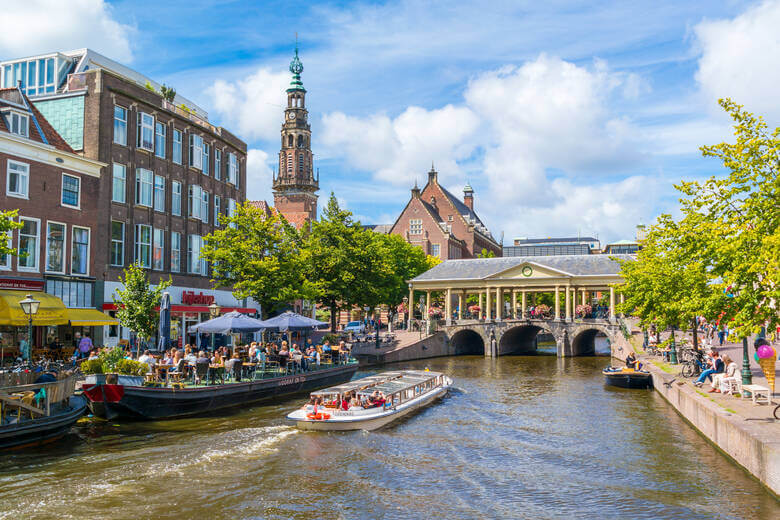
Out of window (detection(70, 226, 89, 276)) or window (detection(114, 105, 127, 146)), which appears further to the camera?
window (detection(114, 105, 127, 146))

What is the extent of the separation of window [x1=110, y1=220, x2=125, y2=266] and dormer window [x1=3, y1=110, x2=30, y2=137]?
7.18 meters

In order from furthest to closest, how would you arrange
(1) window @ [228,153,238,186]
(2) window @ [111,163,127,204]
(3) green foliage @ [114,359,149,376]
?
(1) window @ [228,153,238,186], (2) window @ [111,163,127,204], (3) green foliage @ [114,359,149,376]

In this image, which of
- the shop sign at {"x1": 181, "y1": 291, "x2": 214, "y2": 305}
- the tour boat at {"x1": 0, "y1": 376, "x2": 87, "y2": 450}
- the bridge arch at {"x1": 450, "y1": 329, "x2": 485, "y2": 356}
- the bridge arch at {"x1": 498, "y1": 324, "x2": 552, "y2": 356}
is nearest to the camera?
the tour boat at {"x1": 0, "y1": 376, "x2": 87, "y2": 450}

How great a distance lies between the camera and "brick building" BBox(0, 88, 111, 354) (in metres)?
32.4

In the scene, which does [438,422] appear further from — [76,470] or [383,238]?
[383,238]

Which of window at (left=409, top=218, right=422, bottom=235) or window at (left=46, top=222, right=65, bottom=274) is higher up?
window at (left=409, top=218, right=422, bottom=235)

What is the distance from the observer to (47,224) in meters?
34.6

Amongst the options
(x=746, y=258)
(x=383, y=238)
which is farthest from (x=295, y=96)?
(x=746, y=258)

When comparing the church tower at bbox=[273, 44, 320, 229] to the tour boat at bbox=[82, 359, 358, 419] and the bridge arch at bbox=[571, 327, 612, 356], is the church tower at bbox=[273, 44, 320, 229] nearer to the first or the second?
the bridge arch at bbox=[571, 327, 612, 356]

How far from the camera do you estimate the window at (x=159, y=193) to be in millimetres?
43031

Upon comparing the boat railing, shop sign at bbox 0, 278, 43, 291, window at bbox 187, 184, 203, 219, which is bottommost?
the boat railing

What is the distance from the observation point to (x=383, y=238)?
3391 inches

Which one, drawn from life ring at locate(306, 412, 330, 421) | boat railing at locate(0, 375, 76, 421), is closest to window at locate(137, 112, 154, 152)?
boat railing at locate(0, 375, 76, 421)

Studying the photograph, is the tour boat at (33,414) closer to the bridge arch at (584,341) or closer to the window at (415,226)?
the bridge arch at (584,341)
